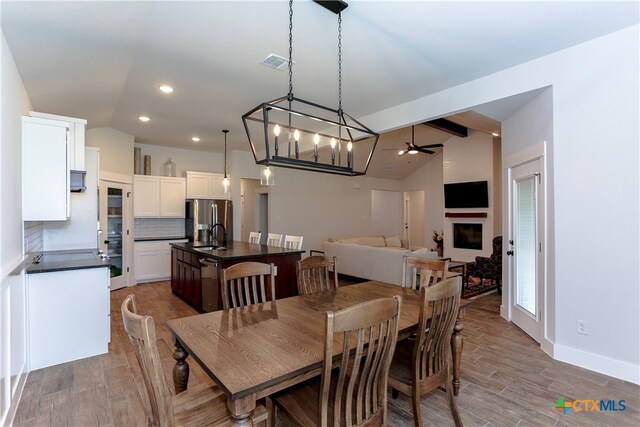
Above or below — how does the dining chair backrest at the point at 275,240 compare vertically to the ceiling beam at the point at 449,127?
below

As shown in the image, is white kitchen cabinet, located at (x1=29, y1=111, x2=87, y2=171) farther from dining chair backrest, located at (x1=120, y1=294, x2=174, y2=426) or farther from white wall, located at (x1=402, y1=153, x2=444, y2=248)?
white wall, located at (x1=402, y1=153, x2=444, y2=248)

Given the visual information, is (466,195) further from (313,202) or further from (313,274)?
(313,274)

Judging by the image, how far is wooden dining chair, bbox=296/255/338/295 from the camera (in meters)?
2.62

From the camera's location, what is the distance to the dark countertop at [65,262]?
275 cm

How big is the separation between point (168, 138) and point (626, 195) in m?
6.54

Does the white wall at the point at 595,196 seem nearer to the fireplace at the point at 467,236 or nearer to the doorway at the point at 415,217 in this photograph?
the fireplace at the point at 467,236

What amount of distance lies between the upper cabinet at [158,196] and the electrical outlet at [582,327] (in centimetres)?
646

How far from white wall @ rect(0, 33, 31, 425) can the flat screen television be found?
27.7ft

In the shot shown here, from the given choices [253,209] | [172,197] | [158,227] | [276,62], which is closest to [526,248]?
[276,62]

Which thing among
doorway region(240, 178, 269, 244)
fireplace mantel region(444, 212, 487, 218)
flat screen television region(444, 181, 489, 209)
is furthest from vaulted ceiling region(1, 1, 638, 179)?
doorway region(240, 178, 269, 244)

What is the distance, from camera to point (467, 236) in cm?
832

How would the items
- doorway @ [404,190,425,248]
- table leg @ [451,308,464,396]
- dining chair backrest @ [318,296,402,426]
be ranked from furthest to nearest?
doorway @ [404,190,425,248] < table leg @ [451,308,464,396] < dining chair backrest @ [318,296,402,426]

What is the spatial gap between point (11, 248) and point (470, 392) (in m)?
3.61

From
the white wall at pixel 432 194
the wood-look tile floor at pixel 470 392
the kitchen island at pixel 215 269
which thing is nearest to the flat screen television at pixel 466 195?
the white wall at pixel 432 194
